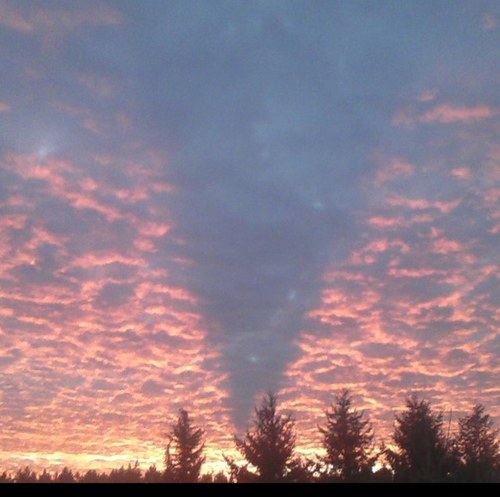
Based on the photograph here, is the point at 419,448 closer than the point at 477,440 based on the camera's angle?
Yes

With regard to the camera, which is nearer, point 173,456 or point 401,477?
point 401,477

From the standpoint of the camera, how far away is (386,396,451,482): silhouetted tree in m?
37.6

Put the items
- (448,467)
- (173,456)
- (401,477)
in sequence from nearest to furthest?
1. (448,467)
2. (401,477)
3. (173,456)

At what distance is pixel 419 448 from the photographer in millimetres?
41875

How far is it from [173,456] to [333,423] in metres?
14.9

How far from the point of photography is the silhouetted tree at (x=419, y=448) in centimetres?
3756

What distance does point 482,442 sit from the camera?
51.6 m

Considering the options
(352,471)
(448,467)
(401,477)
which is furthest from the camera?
(352,471)

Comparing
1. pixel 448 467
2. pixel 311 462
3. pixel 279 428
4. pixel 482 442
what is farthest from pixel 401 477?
pixel 482 442
